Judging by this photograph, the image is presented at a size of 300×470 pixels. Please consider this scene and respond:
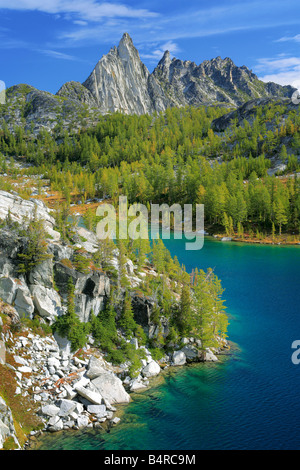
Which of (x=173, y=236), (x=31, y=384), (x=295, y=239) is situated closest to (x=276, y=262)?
(x=295, y=239)

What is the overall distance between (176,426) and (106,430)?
5.09m

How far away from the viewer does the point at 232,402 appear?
26.4 m

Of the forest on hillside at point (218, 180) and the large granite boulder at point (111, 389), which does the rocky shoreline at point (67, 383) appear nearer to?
the large granite boulder at point (111, 389)

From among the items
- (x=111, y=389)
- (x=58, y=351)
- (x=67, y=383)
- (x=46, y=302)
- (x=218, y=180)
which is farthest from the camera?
(x=218, y=180)

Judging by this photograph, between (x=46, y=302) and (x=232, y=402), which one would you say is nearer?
(x=232, y=402)

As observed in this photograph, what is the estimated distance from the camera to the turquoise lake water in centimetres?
2184

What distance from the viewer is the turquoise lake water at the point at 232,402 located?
21.8 meters

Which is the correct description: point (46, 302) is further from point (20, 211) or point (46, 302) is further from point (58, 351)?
point (20, 211)

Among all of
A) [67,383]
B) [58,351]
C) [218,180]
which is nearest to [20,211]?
[58,351]

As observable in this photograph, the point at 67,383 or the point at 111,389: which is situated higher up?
the point at 67,383

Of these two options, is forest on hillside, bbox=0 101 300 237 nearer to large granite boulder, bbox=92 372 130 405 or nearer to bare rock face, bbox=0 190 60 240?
bare rock face, bbox=0 190 60 240

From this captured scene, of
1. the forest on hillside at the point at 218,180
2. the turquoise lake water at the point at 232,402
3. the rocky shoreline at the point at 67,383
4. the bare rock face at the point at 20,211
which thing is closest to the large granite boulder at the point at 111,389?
the rocky shoreline at the point at 67,383

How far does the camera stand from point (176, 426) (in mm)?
23469
